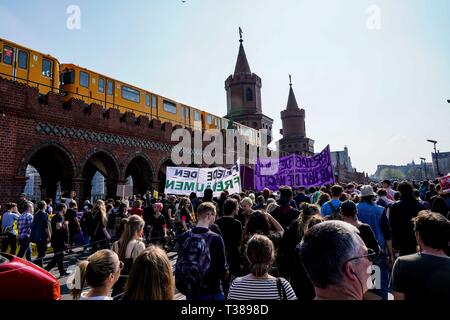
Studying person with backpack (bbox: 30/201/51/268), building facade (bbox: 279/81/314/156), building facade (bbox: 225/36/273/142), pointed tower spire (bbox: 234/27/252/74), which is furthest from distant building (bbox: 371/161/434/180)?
person with backpack (bbox: 30/201/51/268)

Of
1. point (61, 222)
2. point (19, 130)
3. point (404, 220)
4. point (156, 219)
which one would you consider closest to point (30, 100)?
point (19, 130)

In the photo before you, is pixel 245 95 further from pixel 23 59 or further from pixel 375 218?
pixel 375 218

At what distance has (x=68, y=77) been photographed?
53.8 feet

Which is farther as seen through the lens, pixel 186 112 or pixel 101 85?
pixel 186 112

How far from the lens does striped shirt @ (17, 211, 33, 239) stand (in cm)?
789

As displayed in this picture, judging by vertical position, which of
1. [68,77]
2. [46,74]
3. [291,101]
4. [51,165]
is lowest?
[51,165]

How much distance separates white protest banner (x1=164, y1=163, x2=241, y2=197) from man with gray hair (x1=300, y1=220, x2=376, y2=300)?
9.43 m

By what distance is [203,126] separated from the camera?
86.4 ft

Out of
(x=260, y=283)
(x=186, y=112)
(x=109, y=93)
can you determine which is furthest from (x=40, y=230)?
(x=186, y=112)

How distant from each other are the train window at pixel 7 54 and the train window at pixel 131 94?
6576 mm

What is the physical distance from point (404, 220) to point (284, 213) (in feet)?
6.41

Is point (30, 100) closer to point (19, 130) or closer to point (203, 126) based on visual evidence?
point (19, 130)

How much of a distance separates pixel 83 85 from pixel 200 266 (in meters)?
16.6

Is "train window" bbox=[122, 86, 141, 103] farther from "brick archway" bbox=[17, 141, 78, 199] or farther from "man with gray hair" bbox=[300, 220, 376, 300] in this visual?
"man with gray hair" bbox=[300, 220, 376, 300]
